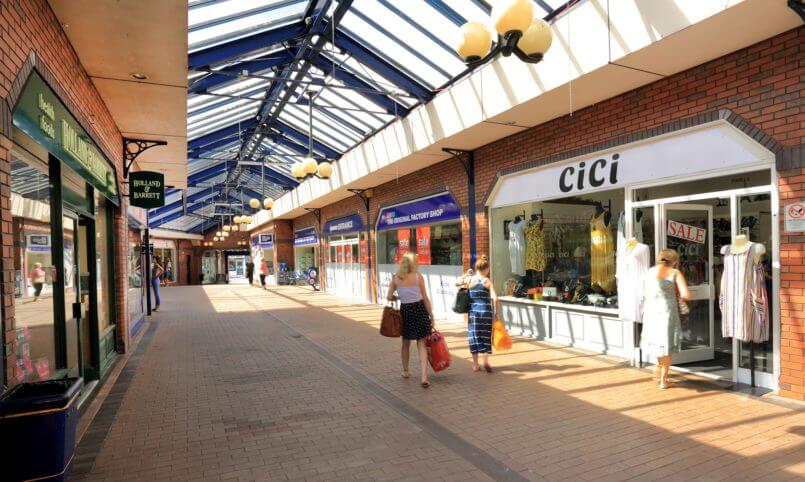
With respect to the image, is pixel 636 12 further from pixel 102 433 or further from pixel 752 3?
pixel 102 433

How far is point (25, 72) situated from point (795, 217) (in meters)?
6.14

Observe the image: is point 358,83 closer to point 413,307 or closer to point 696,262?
point 413,307

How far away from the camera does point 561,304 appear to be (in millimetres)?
7074

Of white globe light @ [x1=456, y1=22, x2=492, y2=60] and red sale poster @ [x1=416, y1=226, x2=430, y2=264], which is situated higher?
white globe light @ [x1=456, y1=22, x2=492, y2=60]

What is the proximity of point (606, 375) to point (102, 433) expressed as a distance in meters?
4.98

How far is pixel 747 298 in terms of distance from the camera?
14.4 ft

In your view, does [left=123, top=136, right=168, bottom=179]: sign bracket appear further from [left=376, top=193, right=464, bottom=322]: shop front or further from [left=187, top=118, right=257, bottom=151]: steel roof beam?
[left=187, top=118, right=257, bottom=151]: steel roof beam

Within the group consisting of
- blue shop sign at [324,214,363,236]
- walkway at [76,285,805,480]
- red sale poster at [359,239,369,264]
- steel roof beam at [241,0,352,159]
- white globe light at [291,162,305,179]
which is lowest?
walkway at [76,285,805,480]

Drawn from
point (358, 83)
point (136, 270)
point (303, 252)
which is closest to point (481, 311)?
point (358, 83)

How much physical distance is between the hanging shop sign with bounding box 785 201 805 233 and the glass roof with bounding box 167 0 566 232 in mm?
3271

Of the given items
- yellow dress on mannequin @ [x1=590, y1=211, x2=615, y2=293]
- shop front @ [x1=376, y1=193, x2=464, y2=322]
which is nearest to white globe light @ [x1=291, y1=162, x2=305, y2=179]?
shop front @ [x1=376, y1=193, x2=464, y2=322]

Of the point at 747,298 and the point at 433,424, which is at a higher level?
the point at 747,298

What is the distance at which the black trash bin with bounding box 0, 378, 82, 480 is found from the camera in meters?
2.50

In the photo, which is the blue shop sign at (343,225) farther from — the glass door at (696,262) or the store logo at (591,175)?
the glass door at (696,262)
